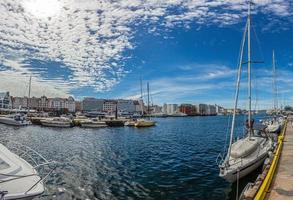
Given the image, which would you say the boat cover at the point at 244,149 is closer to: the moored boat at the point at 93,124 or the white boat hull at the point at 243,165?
the white boat hull at the point at 243,165

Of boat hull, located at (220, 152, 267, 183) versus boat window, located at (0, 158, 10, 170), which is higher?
boat window, located at (0, 158, 10, 170)

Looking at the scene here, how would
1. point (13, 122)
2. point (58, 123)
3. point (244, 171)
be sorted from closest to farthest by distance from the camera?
point (244, 171), point (58, 123), point (13, 122)

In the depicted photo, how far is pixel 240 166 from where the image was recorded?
18.0 meters

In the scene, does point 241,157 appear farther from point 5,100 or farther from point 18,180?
point 5,100

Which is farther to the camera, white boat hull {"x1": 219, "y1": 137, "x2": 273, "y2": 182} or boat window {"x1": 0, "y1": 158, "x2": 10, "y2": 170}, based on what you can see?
white boat hull {"x1": 219, "y1": 137, "x2": 273, "y2": 182}

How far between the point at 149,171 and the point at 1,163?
45.9 feet

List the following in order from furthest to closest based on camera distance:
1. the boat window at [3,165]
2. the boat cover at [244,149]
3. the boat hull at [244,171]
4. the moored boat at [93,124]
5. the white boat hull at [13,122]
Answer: the white boat hull at [13,122], the moored boat at [93,124], the boat cover at [244,149], the boat hull at [244,171], the boat window at [3,165]

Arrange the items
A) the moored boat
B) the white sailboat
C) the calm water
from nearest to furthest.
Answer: the white sailboat, the calm water, the moored boat

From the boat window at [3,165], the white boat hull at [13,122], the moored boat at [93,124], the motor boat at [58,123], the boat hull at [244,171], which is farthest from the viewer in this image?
the white boat hull at [13,122]

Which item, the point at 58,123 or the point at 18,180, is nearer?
the point at 18,180

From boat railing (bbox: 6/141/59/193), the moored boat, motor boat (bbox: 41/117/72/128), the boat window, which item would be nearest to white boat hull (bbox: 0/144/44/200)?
the boat window

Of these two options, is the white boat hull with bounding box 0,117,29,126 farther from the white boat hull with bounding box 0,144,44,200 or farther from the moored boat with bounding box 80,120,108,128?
the white boat hull with bounding box 0,144,44,200

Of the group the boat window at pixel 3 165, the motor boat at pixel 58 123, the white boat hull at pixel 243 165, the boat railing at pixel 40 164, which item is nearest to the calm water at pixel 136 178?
the boat railing at pixel 40 164

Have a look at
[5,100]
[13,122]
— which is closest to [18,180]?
[13,122]
